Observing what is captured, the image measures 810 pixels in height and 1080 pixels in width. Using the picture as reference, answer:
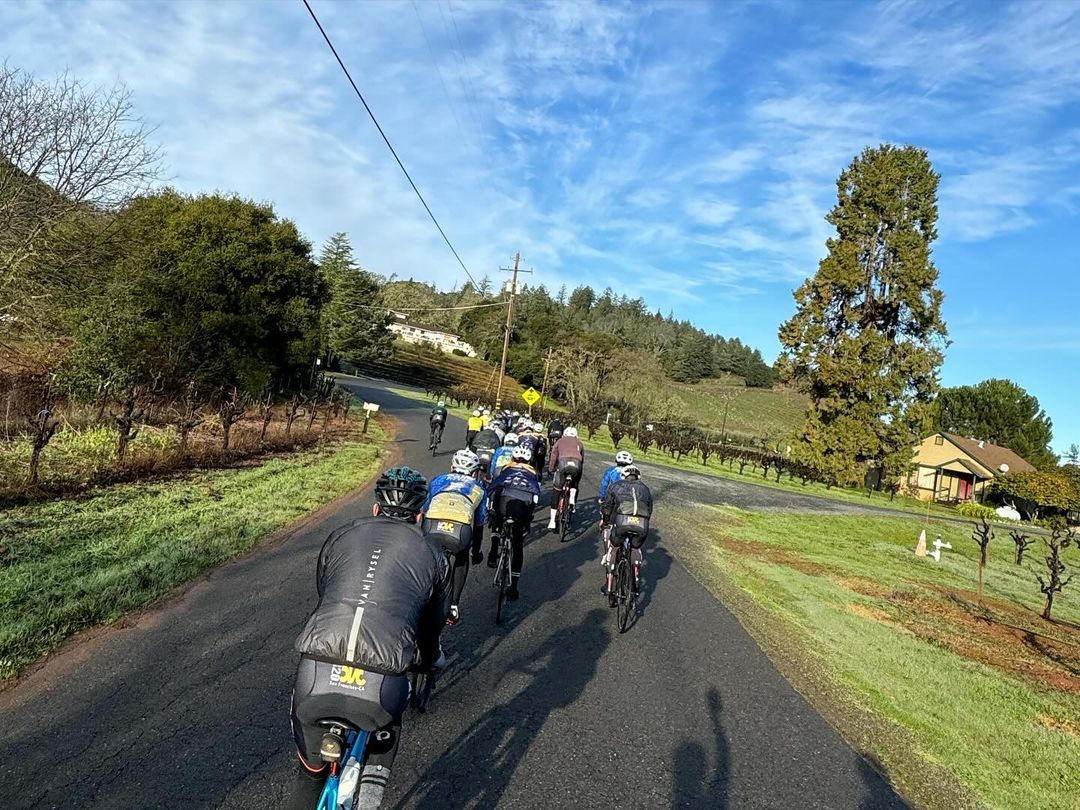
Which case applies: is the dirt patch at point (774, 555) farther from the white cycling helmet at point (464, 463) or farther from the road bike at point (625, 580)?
the white cycling helmet at point (464, 463)

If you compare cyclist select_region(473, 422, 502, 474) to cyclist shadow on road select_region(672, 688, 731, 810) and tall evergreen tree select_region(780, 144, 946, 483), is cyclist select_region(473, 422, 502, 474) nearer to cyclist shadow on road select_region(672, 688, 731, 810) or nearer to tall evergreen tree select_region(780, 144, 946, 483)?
cyclist shadow on road select_region(672, 688, 731, 810)

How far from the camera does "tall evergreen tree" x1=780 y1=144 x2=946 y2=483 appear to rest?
136 feet

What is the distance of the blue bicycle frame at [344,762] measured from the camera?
8.90 feet

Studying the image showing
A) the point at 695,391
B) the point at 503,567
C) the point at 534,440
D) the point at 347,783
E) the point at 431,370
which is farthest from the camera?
the point at 695,391

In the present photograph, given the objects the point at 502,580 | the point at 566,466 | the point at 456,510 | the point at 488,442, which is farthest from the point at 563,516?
the point at 456,510

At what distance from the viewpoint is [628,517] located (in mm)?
7906

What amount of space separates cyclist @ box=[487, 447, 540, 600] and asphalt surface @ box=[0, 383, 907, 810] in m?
0.58

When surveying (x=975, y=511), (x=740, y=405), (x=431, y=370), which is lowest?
(x=975, y=511)

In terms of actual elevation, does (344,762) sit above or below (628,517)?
below

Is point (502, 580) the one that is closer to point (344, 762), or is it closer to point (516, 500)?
point (516, 500)

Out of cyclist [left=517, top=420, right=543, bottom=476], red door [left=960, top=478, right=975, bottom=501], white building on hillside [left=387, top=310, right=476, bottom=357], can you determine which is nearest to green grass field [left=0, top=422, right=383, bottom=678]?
cyclist [left=517, top=420, right=543, bottom=476]

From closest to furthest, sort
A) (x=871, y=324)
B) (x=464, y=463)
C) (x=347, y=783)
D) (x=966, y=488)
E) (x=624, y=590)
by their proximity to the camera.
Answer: (x=347, y=783) < (x=464, y=463) < (x=624, y=590) < (x=871, y=324) < (x=966, y=488)

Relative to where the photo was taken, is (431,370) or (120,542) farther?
(431,370)

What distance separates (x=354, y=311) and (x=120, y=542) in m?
70.5
